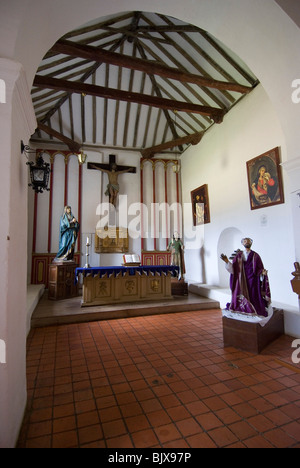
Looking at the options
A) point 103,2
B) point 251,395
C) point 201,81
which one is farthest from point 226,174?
point 251,395

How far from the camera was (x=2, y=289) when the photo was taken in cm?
176

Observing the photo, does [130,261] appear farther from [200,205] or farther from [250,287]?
[200,205]

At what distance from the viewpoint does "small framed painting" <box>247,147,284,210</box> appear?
17.4 feet

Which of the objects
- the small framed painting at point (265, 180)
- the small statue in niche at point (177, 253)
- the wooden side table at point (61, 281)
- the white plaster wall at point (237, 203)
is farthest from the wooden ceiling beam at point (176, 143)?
the wooden side table at point (61, 281)

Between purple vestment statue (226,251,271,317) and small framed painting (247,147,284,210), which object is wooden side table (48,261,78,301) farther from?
small framed painting (247,147,284,210)

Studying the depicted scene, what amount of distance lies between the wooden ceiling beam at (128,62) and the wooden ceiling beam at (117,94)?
96cm

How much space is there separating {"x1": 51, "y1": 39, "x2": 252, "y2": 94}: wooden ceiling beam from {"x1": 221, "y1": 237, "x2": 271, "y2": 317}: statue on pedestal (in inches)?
174

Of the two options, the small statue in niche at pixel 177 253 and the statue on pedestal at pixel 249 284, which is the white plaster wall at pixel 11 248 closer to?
the statue on pedestal at pixel 249 284

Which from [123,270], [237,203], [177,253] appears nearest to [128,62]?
[237,203]

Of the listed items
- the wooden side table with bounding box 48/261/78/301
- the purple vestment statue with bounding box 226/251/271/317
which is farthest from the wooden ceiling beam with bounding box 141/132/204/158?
the purple vestment statue with bounding box 226/251/271/317

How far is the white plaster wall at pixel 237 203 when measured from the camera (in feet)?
17.2

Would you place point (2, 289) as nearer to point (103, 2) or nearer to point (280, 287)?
point (103, 2)

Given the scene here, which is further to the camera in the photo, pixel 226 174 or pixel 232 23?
pixel 226 174
